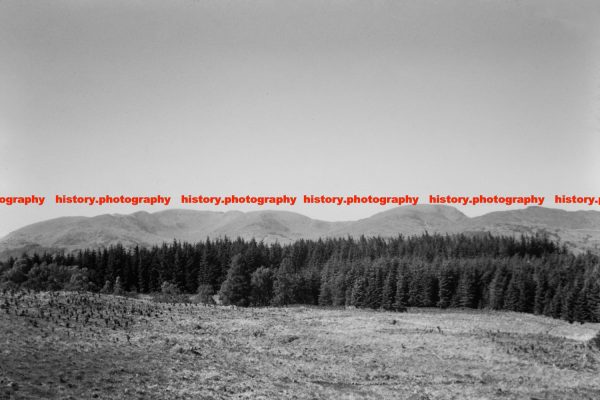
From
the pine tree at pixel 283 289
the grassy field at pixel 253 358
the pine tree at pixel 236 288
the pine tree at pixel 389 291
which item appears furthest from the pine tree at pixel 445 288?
the grassy field at pixel 253 358

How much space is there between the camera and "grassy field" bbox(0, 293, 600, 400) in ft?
79.3

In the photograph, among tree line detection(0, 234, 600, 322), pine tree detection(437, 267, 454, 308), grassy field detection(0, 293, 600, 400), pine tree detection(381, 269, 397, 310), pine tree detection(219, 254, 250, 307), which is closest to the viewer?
grassy field detection(0, 293, 600, 400)

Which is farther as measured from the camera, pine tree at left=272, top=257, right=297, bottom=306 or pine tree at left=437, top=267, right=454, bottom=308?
pine tree at left=437, top=267, right=454, bottom=308

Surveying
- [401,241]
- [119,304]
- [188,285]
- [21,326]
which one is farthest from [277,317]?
[401,241]

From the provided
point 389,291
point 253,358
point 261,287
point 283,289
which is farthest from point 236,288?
point 253,358

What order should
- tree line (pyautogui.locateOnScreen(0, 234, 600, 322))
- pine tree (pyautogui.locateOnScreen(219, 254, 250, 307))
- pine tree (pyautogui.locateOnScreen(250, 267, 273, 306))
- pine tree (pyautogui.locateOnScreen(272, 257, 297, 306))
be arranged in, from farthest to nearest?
pine tree (pyautogui.locateOnScreen(250, 267, 273, 306)), pine tree (pyautogui.locateOnScreen(272, 257, 297, 306)), tree line (pyautogui.locateOnScreen(0, 234, 600, 322)), pine tree (pyautogui.locateOnScreen(219, 254, 250, 307))

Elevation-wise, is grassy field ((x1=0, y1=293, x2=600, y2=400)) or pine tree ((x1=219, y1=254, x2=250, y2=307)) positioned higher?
grassy field ((x1=0, y1=293, x2=600, y2=400))

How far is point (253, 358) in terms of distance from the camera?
1377 inches

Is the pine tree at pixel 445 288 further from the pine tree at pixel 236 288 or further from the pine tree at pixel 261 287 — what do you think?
the pine tree at pixel 236 288

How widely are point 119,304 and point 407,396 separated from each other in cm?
3597

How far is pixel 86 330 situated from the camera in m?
36.6

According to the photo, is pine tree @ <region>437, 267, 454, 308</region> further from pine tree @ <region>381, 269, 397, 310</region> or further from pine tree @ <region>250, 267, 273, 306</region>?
pine tree @ <region>250, 267, 273, 306</region>

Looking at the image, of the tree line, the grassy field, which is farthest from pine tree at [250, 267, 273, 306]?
the grassy field

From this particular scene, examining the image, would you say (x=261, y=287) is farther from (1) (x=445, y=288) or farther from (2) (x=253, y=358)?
(2) (x=253, y=358)
